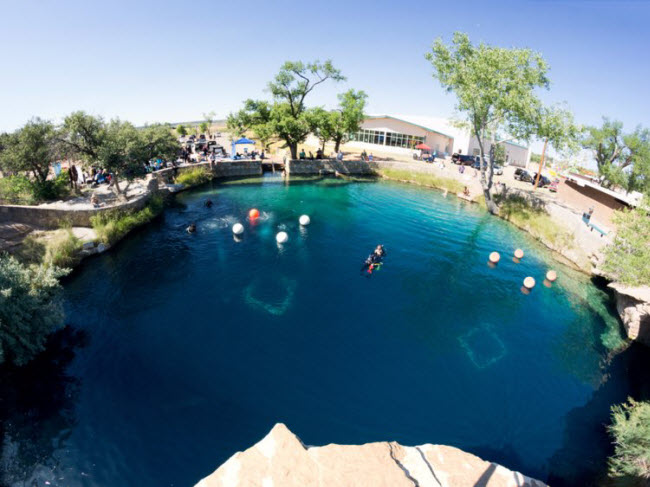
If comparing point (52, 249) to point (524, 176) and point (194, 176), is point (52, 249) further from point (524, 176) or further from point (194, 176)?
point (524, 176)

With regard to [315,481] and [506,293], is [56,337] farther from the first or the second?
[506,293]

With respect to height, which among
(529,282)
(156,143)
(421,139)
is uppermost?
(421,139)

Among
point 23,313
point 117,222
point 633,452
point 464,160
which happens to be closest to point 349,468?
point 633,452

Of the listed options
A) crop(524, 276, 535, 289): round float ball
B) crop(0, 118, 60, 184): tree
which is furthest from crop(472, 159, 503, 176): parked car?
crop(0, 118, 60, 184): tree

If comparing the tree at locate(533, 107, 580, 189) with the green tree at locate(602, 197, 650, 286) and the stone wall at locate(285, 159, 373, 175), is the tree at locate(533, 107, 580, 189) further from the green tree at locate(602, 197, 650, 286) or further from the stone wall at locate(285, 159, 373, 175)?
the stone wall at locate(285, 159, 373, 175)

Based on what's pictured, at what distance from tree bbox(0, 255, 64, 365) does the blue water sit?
1.57m

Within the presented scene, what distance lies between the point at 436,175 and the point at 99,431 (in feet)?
161

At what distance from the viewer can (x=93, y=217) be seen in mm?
25938

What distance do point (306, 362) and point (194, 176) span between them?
116 ft

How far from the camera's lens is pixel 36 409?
12734 mm

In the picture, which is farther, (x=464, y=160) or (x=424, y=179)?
(x=464, y=160)

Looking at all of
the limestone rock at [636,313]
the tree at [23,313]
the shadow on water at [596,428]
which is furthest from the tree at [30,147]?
the limestone rock at [636,313]

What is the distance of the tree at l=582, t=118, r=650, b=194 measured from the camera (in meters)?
42.2

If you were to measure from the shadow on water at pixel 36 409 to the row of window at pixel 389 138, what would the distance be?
5852 centimetres
